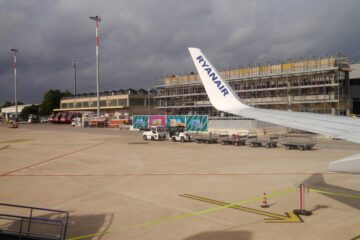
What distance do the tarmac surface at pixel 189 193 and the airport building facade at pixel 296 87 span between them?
36188 mm

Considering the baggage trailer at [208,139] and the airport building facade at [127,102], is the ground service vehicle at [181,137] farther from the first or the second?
the airport building facade at [127,102]

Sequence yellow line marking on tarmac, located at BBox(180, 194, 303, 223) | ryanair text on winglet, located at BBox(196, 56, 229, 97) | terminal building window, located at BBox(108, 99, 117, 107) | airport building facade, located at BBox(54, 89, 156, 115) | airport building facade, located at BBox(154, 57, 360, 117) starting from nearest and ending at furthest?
yellow line marking on tarmac, located at BBox(180, 194, 303, 223) → ryanair text on winglet, located at BBox(196, 56, 229, 97) → airport building facade, located at BBox(154, 57, 360, 117) → airport building facade, located at BBox(54, 89, 156, 115) → terminal building window, located at BBox(108, 99, 117, 107)

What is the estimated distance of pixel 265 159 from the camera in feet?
87.6

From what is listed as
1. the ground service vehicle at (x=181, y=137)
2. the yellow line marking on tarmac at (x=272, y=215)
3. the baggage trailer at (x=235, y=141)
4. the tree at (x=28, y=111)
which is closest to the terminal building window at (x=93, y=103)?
the tree at (x=28, y=111)

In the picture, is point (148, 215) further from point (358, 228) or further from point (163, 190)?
point (358, 228)

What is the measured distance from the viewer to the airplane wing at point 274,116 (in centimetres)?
996

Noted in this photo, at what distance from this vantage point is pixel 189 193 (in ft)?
53.4

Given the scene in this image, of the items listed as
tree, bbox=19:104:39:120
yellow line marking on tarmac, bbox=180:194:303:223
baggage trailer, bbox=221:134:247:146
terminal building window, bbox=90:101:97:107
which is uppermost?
terminal building window, bbox=90:101:97:107

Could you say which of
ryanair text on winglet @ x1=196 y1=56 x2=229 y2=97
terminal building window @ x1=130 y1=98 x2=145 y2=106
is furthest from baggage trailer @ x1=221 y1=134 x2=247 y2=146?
terminal building window @ x1=130 y1=98 x2=145 y2=106

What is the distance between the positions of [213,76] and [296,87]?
56.0 m

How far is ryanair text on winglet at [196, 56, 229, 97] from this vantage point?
41.5 ft

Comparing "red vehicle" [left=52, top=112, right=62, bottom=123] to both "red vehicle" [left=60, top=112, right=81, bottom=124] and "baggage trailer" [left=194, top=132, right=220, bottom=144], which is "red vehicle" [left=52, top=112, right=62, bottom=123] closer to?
"red vehicle" [left=60, top=112, right=81, bottom=124]

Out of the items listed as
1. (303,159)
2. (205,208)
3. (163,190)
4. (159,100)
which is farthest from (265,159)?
(159,100)

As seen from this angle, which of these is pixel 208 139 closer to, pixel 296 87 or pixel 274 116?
pixel 274 116
